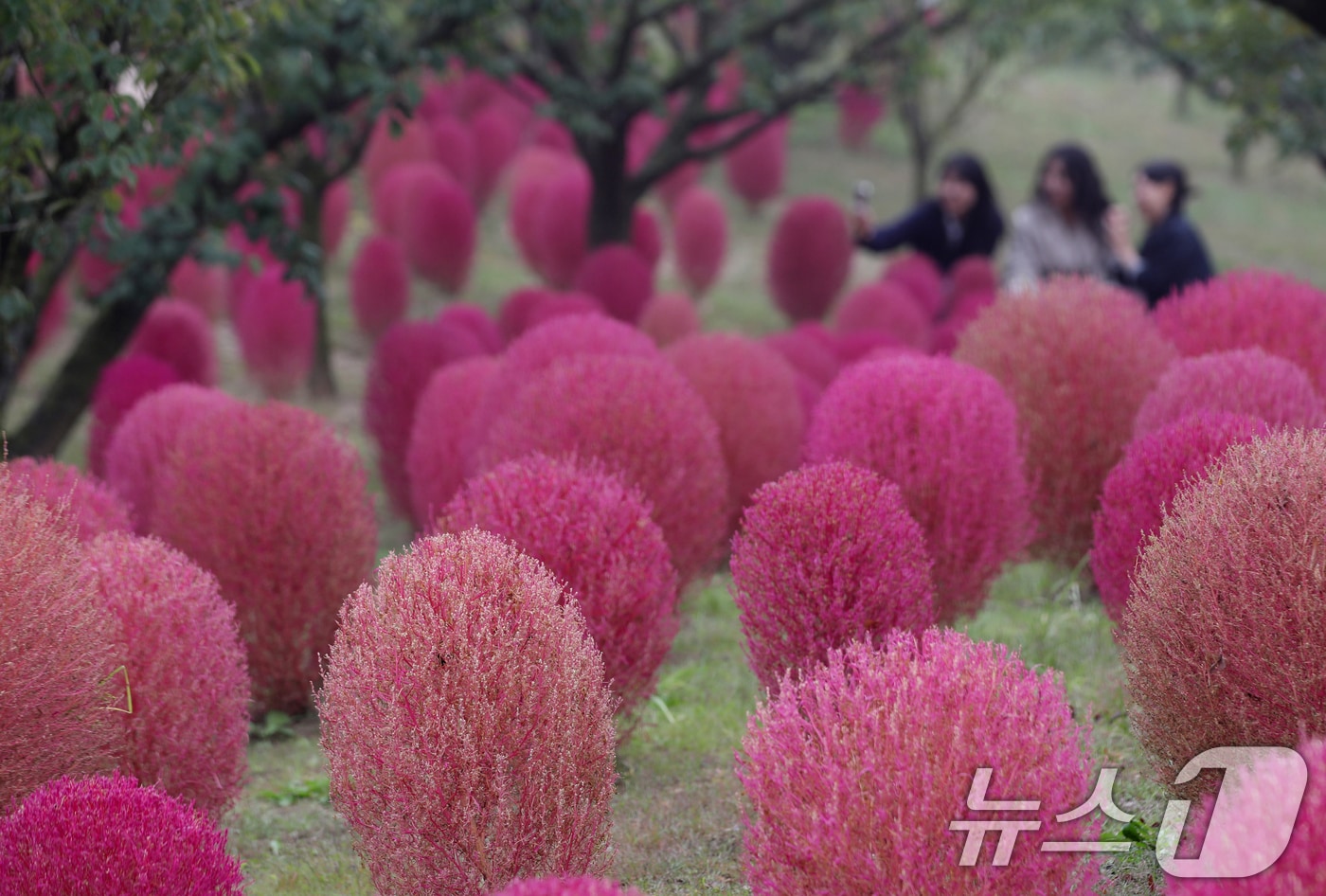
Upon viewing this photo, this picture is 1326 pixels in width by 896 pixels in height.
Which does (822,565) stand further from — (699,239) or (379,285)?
(699,239)

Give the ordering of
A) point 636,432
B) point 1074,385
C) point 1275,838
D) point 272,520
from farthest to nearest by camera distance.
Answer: point 1074,385 → point 272,520 → point 636,432 → point 1275,838

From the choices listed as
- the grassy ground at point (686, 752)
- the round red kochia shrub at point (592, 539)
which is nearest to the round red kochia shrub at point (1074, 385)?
the grassy ground at point (686, 752)

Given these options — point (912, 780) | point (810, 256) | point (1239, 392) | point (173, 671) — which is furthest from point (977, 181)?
point (912, 780)

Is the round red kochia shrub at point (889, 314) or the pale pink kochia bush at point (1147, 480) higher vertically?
the pale pink kochia bush at point (1147, 480)

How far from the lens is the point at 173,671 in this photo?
13.8 ft

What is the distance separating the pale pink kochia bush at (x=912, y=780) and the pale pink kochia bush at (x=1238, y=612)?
1.98ft

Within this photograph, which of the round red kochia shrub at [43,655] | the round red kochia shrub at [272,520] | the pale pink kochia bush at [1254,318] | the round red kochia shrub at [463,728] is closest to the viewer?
the round red kochia shrub at [463,728]

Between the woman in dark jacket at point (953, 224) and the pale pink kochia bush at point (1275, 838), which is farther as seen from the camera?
the woman in dark jacket at point (953, 224)

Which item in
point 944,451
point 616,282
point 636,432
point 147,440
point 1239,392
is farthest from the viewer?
point 616,282

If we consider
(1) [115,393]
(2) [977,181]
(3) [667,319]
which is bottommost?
(3) [667,319]

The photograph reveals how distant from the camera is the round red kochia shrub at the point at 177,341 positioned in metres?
9.59

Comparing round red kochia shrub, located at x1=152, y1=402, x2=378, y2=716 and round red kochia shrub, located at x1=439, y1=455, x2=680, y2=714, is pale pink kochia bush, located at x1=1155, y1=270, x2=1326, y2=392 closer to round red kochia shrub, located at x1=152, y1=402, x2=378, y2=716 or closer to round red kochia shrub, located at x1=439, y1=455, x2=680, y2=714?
round red kochia shrub, located at x1=439, y1=455, x2=680, y2=714

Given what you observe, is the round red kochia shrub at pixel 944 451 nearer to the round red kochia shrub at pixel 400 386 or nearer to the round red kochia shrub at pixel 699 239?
the round red kochia shrub at pixel 400 386

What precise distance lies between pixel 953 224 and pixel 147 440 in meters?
8.43
